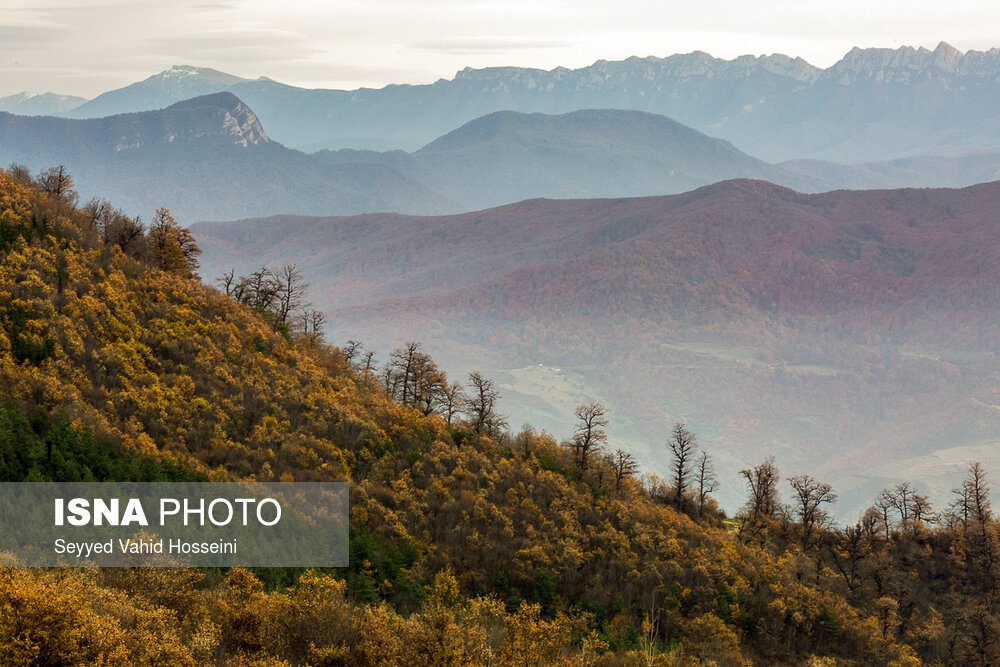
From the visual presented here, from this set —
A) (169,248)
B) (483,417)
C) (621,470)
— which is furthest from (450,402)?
(169,248)

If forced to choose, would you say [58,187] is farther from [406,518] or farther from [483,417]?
[406,518]

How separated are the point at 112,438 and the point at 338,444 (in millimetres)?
16097

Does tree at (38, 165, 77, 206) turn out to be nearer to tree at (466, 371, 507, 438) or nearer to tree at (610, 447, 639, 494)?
tree at (466, 371, 507, 438)

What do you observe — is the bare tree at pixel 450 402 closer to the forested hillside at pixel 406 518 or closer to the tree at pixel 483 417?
the forested hillside at pixel 406 518

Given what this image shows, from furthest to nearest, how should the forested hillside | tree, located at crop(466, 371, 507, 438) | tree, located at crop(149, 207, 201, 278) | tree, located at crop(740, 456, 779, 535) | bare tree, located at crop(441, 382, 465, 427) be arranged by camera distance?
tree, located at crop(740, 456, 779, 535), bare tree, located at crop(441, 382, 465, 427), tree, located at crop(466, 371, 507, 438), tree, located at crop(149, 207, 201, 278), the forested hillside

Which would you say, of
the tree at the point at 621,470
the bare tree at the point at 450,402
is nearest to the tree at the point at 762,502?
the tree at the point at 621,470

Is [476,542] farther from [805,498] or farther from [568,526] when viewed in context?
[805,498]

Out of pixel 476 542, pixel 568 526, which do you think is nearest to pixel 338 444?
pixel 476 542

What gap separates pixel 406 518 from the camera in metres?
53.0

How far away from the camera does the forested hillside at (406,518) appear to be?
34.4m

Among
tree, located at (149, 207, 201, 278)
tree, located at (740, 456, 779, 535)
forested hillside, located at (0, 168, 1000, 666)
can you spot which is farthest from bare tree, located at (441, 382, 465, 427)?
tree, located at (740, 456, 779, 535)

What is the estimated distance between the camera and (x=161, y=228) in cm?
7038

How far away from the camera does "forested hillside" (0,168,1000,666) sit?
34.4m

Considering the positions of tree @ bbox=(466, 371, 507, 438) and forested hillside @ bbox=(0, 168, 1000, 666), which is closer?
forested hillside @ bbox=(0, 168, 1000, 666)
